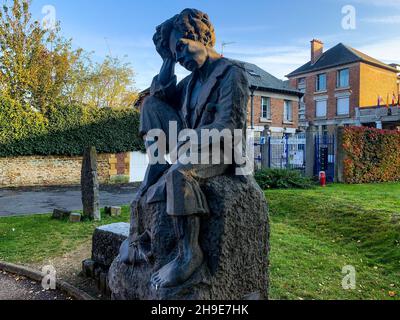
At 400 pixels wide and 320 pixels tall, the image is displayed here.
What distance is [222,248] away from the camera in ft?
8.54

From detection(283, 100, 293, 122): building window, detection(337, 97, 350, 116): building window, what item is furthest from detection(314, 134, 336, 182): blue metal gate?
detection(337, 97, 350, 116): building window

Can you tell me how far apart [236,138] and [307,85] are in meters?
34.3

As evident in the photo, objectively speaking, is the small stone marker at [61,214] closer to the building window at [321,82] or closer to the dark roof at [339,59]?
the dark roof at [339,59]

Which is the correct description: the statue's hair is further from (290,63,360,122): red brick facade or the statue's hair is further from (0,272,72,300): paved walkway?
(290,63,360,122): red brick facade

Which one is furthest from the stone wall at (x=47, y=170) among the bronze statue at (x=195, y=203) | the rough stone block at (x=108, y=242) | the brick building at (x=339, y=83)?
the brick building at (x=339, y=83)

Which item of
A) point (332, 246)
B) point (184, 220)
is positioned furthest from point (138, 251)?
point (332, 246)

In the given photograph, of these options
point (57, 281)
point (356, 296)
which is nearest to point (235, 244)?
point (356, 296)

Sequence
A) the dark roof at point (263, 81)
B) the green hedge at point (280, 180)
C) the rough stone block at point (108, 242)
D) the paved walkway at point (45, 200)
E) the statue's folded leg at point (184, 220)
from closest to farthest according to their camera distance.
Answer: the statue's folded leg at point (184, 220)
the rough stone block at point (108, 242)
the paved walkway at point (45, 200)
the green hedge at point (280, 180)
the dark roof at point (263, 81)

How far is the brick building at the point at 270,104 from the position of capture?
2622cm

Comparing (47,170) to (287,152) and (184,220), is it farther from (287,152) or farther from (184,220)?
(184,220)

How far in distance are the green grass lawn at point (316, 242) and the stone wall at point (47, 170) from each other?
8660mm

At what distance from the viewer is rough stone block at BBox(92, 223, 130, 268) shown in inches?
161

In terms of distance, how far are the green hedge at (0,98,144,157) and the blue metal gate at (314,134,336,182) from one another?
370 inches

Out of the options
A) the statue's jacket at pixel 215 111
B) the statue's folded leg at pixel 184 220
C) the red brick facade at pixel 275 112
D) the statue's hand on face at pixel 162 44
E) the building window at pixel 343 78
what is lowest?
the statue's folded leg at pixel 184 220
